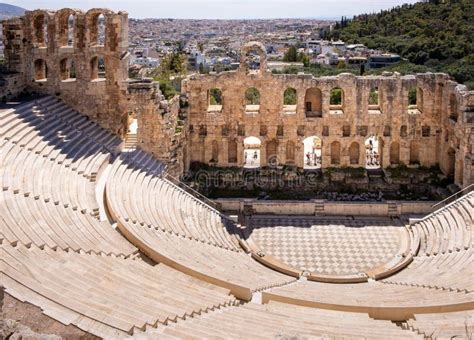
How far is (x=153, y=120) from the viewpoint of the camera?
31250 mm

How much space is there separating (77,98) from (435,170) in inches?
848

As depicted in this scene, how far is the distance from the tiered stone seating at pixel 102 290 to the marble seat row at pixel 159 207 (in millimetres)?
5521

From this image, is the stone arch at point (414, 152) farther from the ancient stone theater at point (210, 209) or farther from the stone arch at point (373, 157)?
the stone arch at point (373, 157)

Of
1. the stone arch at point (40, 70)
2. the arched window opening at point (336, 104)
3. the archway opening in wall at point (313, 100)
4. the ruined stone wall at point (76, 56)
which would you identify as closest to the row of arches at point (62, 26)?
the ruined stone wall at point (76, 56)

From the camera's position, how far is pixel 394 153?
35.0 metres

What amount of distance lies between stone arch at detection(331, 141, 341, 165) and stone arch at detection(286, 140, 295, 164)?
256cm

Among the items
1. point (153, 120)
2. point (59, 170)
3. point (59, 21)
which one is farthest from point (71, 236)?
point (59, 21)

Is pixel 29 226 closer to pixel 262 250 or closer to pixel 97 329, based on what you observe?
pixel 97 329

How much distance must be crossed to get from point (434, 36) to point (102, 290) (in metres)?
73.5

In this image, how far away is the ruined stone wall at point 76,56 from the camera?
101 ft

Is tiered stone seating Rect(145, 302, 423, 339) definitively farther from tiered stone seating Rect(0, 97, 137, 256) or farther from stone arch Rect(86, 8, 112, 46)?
stone arch Rect(86, 8, 112, 46)

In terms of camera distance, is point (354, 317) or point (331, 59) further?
point (331, 59)

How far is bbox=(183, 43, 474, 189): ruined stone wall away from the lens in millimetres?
33188

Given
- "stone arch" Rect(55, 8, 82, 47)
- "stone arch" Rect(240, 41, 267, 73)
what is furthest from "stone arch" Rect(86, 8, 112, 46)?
"stone arch" Rect(240, 41, 267, 73)
